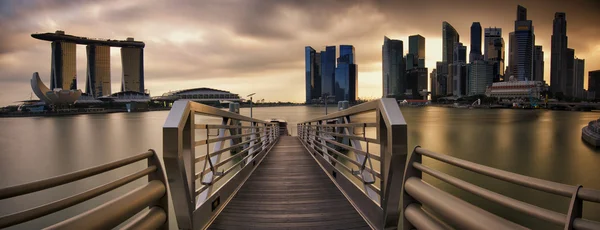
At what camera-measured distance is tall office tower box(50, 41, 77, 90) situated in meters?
121

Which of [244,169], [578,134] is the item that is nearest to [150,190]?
[244,169]

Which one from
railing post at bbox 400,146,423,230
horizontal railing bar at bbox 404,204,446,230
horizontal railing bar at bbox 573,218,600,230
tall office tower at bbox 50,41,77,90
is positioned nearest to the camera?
horizontal railing bar at bbox 573,218,600,230

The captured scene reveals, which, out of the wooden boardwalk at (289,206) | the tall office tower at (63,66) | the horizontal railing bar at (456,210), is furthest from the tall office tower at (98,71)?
the horizontal railing bar at (456,210)

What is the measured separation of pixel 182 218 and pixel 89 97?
138 m

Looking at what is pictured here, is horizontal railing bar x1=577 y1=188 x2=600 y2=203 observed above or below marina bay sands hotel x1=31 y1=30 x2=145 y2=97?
below

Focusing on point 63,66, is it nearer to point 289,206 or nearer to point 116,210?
point 289,206

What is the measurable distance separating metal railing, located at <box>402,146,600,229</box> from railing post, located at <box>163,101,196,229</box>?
154 cm

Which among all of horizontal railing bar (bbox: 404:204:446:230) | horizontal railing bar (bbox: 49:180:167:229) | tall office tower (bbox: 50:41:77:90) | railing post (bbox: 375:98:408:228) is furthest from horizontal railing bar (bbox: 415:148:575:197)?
tall office tower (bbox: 50:41:77:90)

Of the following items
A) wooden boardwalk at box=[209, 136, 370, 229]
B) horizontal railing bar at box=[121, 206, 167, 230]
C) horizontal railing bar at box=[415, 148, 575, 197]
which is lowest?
wooden boardwalk at box=[209, 136, 370, 229]

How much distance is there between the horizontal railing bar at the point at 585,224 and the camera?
90cm

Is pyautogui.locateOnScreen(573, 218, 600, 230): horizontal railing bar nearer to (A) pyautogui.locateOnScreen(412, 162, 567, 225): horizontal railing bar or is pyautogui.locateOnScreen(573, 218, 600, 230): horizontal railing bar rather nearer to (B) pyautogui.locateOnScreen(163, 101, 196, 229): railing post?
(A) pyautogui.locateOnScreen(412, 162, 567, 225): horizontal railing bar

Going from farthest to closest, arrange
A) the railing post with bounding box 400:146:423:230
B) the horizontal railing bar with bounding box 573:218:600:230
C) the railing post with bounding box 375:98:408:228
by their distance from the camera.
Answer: the railing post with bounding box 375:98:408:228 < the railing post with bounding box 400:146:423:230 < the horizontal railing bar with bounding box 573:218:600:230

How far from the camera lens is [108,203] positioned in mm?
1522

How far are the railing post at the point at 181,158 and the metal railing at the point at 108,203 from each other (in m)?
0.24
